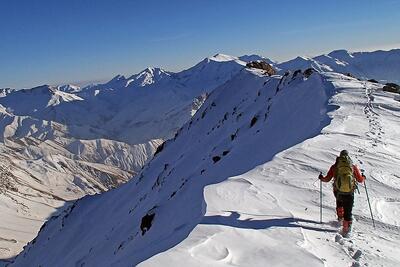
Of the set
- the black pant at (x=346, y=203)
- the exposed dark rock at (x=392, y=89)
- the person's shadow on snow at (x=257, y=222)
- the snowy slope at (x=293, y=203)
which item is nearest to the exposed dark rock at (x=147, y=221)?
the snowy slope at (x=293, y=203)

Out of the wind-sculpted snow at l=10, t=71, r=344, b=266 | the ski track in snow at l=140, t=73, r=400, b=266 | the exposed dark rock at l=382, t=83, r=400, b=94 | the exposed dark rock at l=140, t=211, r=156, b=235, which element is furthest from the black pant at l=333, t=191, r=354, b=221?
the exposed dark rock at l=382, t=83, r=400, b=94

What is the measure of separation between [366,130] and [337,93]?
16303mm

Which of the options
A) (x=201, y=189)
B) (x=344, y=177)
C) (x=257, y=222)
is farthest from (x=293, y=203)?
(x=201, y=189)

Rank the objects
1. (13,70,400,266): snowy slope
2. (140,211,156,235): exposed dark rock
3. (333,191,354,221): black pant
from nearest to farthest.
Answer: (13,70,400,266): snowy slope
(333,191,354,221): black pant
(140,211,156,235): exposed dark rock

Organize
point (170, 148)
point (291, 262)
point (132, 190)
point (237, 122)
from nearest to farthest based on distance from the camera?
point (291, 262) → point (237, 122) → point (132, 190) → point (170, 148)

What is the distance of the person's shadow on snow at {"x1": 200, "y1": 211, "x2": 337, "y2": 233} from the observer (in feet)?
41.5

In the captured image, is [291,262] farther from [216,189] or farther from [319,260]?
[216,189]

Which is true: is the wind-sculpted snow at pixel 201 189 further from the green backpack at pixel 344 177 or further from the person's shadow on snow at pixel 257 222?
the green backpack at pixel 344 177

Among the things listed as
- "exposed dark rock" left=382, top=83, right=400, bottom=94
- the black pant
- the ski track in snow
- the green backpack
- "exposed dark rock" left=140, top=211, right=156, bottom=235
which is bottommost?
"exposed dark rock" left=140, top=211, right=156, bottom=235

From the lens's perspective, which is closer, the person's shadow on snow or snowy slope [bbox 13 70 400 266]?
snowy slope [bbox 13 70 400 266]

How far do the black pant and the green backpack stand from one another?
130 mm

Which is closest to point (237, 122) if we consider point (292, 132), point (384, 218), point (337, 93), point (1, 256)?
point (337, 93)

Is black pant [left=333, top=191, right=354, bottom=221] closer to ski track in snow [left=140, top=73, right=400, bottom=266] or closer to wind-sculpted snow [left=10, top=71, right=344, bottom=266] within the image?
ski track in snow [left=140, top=73, right=400, bottom=266]

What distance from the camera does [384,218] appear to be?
13.7m
